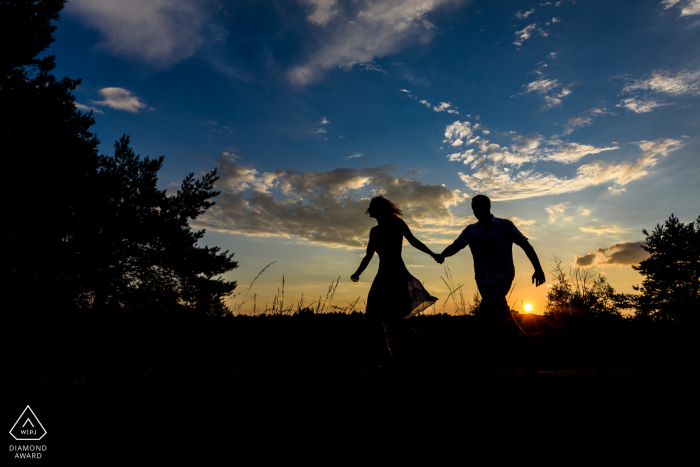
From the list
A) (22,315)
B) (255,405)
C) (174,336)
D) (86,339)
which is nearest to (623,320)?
(255,405)

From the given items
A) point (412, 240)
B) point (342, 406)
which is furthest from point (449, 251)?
point (342, 406)

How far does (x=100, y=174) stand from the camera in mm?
14703

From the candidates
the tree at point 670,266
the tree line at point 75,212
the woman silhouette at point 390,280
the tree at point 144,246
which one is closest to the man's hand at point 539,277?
the woman silhouette at point 390,280

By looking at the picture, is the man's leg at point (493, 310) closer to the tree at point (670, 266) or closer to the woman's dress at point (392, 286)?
the woman's dress at point (392, 286)

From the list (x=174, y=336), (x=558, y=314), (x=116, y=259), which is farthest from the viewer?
(x=116, y=259)

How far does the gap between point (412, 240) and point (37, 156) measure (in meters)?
12.4

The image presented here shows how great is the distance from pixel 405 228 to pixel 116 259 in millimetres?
14201

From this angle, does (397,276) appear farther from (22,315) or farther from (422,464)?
(22,315)

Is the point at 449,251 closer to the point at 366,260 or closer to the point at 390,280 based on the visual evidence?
the point at 390,280

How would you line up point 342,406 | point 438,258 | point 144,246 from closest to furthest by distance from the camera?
point 342,406 < point 438,258 < point 144,246

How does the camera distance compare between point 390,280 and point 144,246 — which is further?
point 144,246

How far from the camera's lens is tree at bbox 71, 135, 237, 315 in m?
14.1

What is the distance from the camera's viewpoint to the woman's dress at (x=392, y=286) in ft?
13.2

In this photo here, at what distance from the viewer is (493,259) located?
3.92 meters
